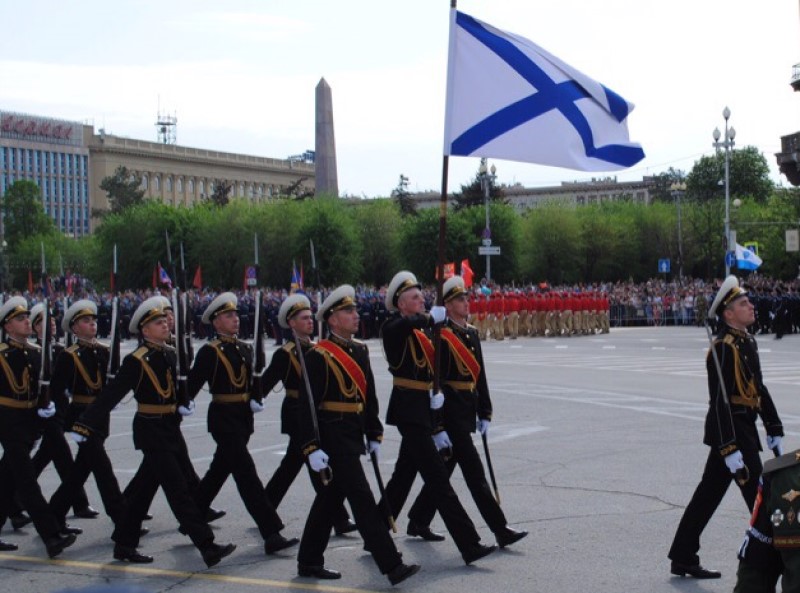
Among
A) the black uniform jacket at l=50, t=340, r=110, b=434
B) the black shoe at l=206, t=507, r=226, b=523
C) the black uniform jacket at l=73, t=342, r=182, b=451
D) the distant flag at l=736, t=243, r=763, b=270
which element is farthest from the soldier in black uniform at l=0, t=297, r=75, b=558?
the distant flag at l=736, t=243, r=763, b=270

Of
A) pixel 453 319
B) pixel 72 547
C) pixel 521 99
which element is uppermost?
pixel 521 99

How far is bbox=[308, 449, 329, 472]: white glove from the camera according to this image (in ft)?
26.3

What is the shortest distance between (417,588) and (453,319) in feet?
7.58

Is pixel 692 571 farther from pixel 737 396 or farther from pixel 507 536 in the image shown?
pixel 507 536

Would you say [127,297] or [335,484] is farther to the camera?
[127,297]

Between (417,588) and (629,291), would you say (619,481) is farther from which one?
(629,291)

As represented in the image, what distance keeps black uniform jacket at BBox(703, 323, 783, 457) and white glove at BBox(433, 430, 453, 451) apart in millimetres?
1795

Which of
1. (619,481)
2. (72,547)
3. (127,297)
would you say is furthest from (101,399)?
(127,297)

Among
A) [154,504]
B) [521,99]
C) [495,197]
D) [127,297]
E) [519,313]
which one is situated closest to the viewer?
[521,99]

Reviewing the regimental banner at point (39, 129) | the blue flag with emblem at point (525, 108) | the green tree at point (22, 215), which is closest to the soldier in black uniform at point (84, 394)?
the blue flag with emblem at point (525, 108)

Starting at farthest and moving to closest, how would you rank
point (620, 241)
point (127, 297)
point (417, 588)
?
point (620, 241) < point (127, 297) < point (417, 588)

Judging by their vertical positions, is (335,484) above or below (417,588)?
above

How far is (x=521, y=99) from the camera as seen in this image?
979 cm

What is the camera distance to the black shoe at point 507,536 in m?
8.93
